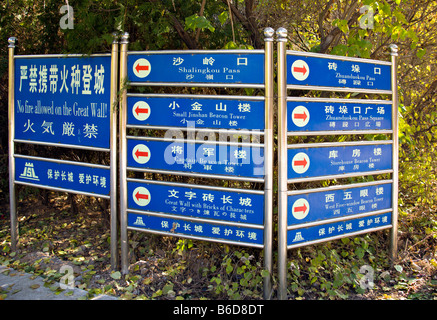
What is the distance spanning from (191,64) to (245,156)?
1.01 meters

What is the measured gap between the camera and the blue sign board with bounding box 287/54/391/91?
13.3 feet

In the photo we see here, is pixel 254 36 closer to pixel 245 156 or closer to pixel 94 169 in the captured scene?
pixel 245 156

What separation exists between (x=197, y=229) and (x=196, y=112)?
1126mm

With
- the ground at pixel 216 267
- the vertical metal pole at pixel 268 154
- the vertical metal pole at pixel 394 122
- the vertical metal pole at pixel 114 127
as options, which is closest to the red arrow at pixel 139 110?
the vertical metal pole at pixel 114 127

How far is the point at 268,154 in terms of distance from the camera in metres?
3.97

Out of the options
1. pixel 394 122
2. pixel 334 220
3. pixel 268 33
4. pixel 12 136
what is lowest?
pixel 334 220

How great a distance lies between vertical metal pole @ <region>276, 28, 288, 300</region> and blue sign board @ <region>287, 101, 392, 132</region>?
0.10m

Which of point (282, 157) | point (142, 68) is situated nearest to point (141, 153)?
point (142, 68)

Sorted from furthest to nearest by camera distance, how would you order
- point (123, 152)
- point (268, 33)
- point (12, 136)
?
1. point (12, 136)
2. point (123, 152)
3. point (268, 33)

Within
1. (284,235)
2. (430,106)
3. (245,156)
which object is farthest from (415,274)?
(430,106)

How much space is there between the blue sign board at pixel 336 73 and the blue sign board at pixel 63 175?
7.21 feet

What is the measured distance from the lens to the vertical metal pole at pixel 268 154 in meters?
3.90

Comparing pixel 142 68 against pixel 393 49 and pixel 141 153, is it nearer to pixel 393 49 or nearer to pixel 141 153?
pixel 141 153

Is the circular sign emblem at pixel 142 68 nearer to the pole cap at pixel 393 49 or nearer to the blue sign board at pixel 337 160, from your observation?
the blue sign board at pixel 337 160
